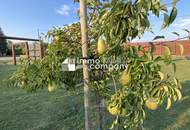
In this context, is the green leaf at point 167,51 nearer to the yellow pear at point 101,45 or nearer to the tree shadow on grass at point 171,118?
the yellow pear at point 101,45

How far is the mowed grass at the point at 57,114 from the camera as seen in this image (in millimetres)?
4266

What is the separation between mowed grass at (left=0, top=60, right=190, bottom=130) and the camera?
427 cm

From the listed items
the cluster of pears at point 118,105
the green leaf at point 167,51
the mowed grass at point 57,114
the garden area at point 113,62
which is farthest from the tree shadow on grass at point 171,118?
the green leaf at point 167,51

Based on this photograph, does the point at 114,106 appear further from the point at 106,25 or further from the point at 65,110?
the point at 65,110

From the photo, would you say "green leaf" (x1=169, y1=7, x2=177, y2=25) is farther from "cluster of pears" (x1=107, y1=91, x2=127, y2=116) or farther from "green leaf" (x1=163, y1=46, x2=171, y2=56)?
"cluster of pears" (x1=107, y1=91, x2=127, y2=116)

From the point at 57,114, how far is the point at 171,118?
6.26 ft

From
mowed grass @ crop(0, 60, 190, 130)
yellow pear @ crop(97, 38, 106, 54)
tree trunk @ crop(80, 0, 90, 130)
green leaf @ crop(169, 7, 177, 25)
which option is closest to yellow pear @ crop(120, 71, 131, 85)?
yellow pear @ crop(97, 38, 106, 54)

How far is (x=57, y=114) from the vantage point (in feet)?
16.1

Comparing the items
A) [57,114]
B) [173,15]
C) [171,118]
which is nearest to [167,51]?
[173,15]

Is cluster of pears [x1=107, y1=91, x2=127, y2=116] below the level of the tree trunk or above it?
below

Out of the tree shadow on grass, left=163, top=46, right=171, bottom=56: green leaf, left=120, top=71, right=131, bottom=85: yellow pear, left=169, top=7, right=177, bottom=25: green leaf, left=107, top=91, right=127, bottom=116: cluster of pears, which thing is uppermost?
left=169, top=7, right=177, bottom=25: green leaf

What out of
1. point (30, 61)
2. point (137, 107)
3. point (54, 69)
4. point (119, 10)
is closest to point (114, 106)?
point (137, 107)

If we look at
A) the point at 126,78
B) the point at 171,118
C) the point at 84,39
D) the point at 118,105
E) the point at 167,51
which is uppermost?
the point at 84,39

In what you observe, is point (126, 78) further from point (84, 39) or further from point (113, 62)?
point (84, 39)
